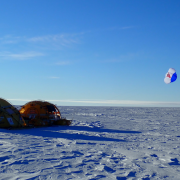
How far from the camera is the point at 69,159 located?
24.7ft

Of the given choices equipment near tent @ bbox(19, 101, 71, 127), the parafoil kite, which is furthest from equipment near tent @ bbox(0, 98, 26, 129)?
the parafoil kite

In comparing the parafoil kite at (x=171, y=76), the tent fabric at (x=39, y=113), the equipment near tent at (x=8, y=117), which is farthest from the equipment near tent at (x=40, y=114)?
the parafoil kite at (x=171, y=76)

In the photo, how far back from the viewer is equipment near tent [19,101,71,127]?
60.7 feet

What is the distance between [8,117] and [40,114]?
3604 mm

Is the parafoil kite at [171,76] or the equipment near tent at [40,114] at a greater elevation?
the parafoil kite at [171,76]

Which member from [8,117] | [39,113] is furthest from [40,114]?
[8,117]

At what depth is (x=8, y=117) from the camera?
15.9m

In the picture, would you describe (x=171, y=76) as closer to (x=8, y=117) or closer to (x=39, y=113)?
(x=39, y=113)

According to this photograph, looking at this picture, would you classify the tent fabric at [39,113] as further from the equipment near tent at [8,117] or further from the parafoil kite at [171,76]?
the parafoil kite at [171,76]

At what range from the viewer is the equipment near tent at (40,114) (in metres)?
18.5

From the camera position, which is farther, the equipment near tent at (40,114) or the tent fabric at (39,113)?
the tent fabric at (39,113)

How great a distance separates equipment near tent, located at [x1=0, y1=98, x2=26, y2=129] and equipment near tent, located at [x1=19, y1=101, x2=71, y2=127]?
2009 mm

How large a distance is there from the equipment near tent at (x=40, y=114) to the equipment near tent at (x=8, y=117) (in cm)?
201

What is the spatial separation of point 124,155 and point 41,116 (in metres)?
12.1
